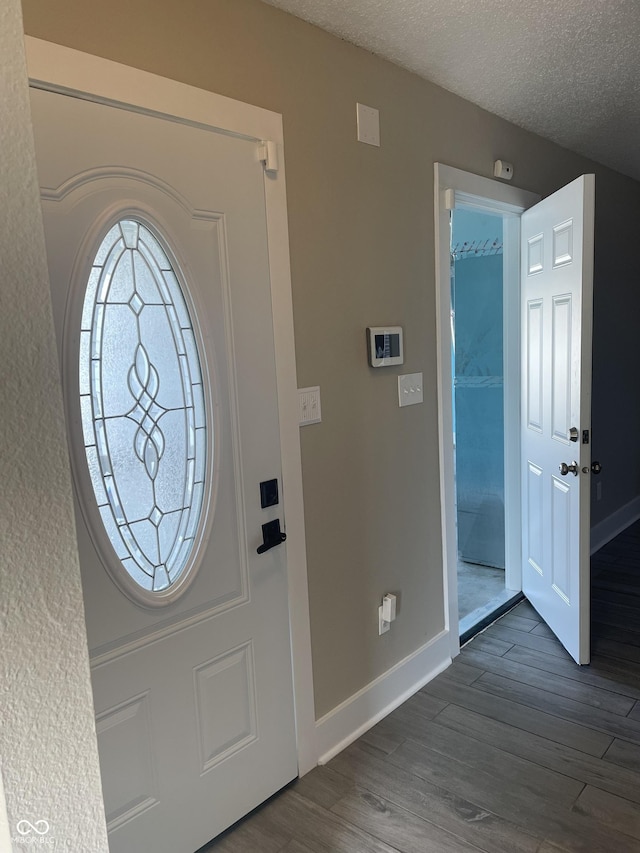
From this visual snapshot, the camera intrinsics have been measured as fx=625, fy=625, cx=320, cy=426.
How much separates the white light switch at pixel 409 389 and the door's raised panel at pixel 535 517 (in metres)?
0.90

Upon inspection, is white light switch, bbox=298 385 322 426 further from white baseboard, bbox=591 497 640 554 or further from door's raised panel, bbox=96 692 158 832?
white baseboard, bbox=591 497 640 554

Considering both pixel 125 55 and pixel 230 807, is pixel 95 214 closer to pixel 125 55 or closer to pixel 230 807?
pixel 125 55

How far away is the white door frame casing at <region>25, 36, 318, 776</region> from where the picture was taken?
141 centimetres

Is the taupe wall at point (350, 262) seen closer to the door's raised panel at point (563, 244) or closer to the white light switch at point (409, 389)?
the white light switch at point (409, 389)

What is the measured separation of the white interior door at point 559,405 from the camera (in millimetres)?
2551

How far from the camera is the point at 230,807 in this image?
→ 1.90 metres

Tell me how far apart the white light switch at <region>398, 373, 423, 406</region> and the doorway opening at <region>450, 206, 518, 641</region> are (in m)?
1.01

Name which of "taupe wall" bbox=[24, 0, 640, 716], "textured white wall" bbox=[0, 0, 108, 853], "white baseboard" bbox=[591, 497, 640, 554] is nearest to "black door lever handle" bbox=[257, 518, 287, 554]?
"taupe wall" bbox=[24, 0, 640, 716]

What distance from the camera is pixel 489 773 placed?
2.11 meters

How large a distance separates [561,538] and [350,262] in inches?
62.8

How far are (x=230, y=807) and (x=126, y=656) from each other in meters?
0.68

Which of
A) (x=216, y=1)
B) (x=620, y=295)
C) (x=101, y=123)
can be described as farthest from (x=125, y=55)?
(x=620, y=295)

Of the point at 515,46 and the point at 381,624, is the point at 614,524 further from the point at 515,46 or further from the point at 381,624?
the point at 515,46

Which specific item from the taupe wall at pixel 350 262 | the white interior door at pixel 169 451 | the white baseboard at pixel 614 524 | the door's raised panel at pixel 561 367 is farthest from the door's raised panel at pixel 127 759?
the white baseboard at pixel 614 524
